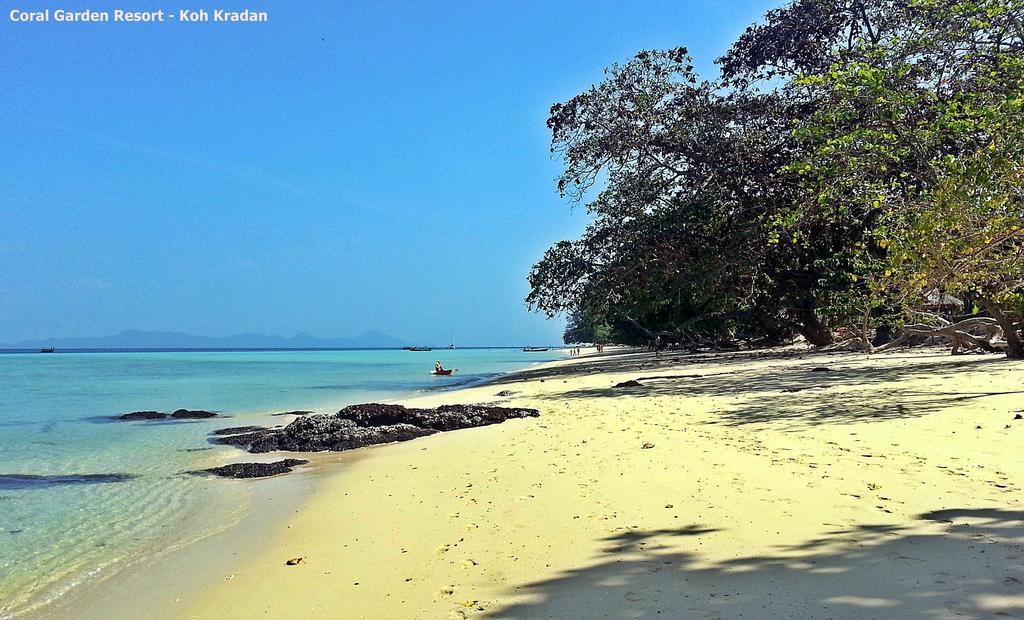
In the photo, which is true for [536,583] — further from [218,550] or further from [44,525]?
[44,525]

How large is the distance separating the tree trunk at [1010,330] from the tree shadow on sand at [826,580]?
1208cm

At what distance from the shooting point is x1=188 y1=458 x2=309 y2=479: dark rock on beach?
29.2ft

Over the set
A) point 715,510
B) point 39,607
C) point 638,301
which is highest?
point 638,301

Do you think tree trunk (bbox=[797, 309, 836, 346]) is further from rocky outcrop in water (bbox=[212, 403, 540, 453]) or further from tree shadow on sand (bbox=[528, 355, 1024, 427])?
rocky outcrop in water (bbox=[212, 403, 540, 453])

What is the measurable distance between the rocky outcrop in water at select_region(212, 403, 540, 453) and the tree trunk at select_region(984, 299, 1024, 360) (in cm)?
1034

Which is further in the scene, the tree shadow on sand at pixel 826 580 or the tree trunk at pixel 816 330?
the tree trunk at pixel 816 330

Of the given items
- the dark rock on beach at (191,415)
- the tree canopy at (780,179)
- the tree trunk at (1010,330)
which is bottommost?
the dark rock on beach at (191,415)

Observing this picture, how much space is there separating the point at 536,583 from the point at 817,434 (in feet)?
16.6

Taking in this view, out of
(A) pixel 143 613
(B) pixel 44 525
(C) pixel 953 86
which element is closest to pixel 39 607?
(A) pixel 143 613

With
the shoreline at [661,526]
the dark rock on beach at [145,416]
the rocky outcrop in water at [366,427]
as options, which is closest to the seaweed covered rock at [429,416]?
the rocky outcrop in water at [366,427]

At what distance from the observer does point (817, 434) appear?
7.46 m

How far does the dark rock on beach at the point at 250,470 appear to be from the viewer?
8.89 metres

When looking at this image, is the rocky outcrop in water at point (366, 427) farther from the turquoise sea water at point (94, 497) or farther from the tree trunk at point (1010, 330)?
the tree trunk at point (1010, 330)

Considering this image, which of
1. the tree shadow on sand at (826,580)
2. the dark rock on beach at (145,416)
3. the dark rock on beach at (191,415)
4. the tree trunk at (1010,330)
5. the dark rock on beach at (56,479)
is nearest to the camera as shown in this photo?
the tree shadow on sand at (826,580)
